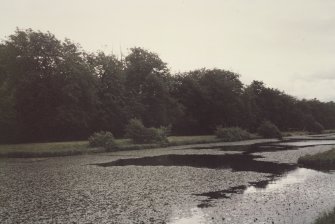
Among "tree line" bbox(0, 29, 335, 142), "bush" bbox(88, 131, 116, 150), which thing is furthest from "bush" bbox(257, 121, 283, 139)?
"bush" bbox(88, 131, 116, 150)

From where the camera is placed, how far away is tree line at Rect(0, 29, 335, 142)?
6762cm

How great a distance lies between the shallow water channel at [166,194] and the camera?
18734 mm

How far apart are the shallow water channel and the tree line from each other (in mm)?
31236

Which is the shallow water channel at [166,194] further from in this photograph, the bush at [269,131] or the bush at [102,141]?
the bush at [269,131]

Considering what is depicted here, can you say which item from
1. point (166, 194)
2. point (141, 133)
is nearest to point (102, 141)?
point (141, 133)

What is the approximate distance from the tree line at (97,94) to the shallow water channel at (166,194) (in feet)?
102

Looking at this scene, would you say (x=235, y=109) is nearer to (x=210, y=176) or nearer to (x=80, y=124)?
(x=80, y=124)

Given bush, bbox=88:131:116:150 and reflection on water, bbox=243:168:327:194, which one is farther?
bush, bbox=88:131:116:150

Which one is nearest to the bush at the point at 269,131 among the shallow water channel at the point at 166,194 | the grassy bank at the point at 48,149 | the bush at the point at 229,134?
the bush at the point at 229,134

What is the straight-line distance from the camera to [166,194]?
2434 cm

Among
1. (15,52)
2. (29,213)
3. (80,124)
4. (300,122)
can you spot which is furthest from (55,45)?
(300,122)

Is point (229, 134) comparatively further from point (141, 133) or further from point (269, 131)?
point (141, 133)

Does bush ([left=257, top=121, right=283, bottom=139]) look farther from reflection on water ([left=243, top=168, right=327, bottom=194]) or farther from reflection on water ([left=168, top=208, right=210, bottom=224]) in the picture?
reflection on water ([left=168, top=208, right=210, bottom=224])

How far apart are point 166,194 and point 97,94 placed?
62.8 metres
